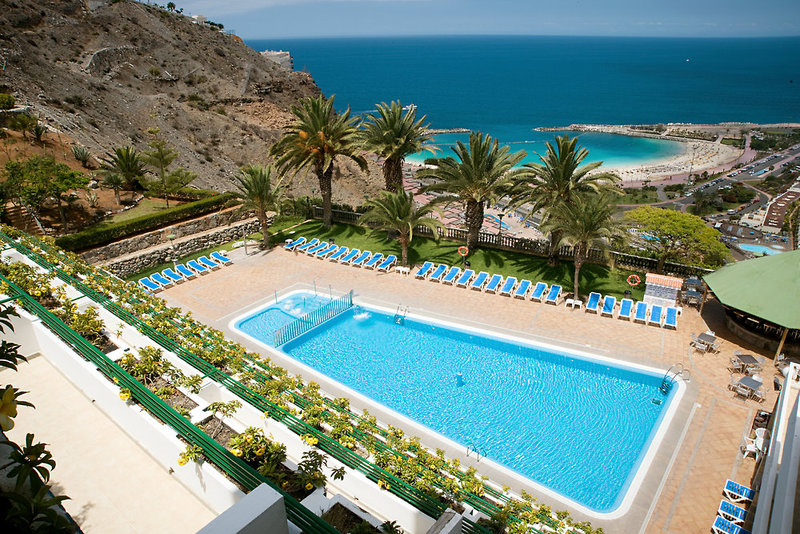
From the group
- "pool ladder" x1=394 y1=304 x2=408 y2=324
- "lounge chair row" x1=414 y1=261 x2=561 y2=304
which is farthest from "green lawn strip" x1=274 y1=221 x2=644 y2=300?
"pool ladder" x1=394 y1=304 x2=408 y2=324

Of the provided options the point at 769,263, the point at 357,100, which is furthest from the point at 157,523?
the point at 357,100

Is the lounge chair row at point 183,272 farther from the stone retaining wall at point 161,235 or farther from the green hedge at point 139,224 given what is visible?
the green hedge at point 139,224

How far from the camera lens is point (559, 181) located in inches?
731

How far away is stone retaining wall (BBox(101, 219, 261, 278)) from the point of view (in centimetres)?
2161

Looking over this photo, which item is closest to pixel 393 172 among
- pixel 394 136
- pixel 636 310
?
pixel 394 136

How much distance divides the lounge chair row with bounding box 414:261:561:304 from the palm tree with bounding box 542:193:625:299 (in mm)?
1808

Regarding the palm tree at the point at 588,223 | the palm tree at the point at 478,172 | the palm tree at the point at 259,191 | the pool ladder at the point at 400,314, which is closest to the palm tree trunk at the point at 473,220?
the palm tree at the point at 478,172

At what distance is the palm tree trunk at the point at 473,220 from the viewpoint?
68.5ft

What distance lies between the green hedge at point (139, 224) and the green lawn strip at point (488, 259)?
13.6ft

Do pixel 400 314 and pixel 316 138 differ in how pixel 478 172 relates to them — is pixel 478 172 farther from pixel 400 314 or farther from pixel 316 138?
pixel 316 138

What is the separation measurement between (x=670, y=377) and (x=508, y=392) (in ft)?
16.0

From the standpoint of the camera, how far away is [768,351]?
47.4ft

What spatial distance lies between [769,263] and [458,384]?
11.2 meters

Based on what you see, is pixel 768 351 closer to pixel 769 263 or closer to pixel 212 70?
pixel 769 263
